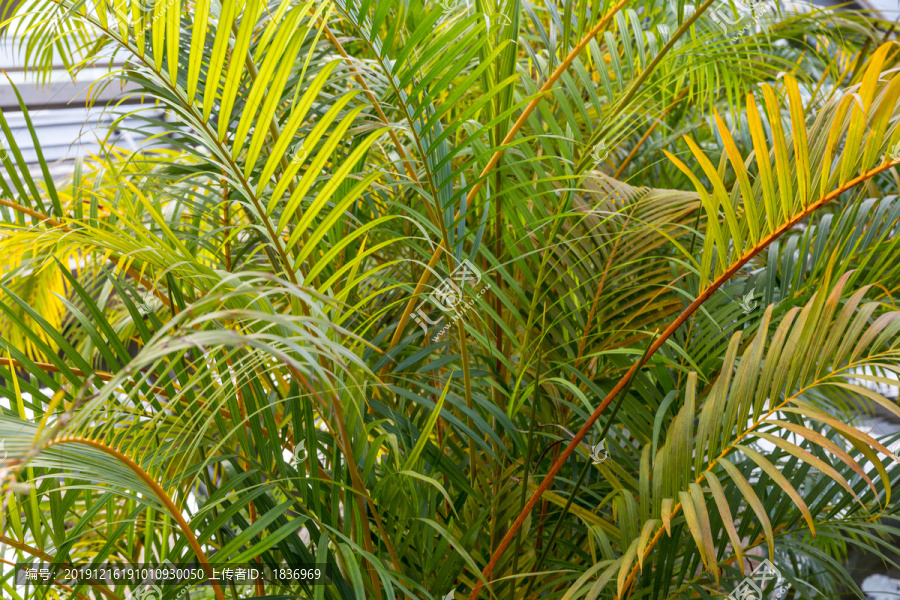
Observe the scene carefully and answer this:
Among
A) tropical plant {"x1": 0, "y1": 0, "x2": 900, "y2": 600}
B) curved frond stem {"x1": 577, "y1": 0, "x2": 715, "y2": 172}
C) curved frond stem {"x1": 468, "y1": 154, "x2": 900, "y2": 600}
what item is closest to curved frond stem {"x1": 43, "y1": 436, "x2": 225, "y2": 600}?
tropical plant {"x1": 0, "y1": 0, "x2": 900, "y2": 600}

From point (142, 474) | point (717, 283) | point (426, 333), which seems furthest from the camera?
point (426, 333)

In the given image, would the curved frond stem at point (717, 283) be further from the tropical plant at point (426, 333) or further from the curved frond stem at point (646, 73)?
the curved frond stem at point (646, 73)

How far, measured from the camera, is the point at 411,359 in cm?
85

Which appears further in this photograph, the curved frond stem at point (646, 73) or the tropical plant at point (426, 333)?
the curved frond stem at point (646, 73)

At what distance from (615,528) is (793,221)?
1.40ft

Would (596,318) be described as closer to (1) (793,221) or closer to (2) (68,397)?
(1) (793,221)

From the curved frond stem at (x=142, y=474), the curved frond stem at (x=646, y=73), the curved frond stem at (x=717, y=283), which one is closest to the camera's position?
the curved frond stem at (x=142, y=474)

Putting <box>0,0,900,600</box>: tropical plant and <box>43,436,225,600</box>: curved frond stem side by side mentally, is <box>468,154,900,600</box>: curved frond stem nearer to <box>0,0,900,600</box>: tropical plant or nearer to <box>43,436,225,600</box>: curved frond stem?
<box>0,0,900,600</box>: tropical plant

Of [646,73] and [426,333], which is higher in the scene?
[646,73]

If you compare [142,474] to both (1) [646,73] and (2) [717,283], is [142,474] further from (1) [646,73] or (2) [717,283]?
(1) [646,73]

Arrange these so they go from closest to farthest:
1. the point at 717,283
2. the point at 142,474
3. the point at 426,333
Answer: the point at 142,474
the point at 717,283
the point at 426,333

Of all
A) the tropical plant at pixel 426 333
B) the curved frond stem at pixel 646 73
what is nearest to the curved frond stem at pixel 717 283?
the tropical plant at pixel 426 333

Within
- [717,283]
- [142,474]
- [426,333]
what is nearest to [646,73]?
[717,283]

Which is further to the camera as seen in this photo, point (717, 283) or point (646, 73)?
point (646, 73)
